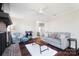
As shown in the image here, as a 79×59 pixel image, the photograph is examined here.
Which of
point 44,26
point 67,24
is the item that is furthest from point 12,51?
point 67,24

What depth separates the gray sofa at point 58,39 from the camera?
2098mm

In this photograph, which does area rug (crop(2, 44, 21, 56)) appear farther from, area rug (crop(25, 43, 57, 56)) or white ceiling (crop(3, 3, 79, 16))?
white ceiling (crop(3, 3, 79, 16))

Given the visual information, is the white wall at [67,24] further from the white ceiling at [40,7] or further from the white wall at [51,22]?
the white ceiling at [40,7]

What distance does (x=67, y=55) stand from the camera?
2115mm

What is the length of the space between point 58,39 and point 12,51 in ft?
3.21

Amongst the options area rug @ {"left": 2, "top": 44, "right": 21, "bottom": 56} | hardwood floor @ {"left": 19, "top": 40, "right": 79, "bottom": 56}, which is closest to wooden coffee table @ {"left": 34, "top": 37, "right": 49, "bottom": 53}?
hardwood floor @ {"left": 19, "top": 40, "right": 79, "bottom": 56}

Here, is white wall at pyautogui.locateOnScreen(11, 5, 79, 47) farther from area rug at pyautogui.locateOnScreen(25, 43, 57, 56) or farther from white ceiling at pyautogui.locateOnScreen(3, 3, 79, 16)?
area rug at pyautogui.locateOnScreen(25, 43, 57, 56)

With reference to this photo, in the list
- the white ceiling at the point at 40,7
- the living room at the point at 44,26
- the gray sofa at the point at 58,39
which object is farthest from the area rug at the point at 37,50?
the white ceiling at the point at 40,7

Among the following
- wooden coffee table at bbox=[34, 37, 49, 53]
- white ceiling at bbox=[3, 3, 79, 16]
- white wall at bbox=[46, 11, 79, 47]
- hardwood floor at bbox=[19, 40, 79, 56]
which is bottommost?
hardwood floor at bbox=[19, 40, 79, 56]

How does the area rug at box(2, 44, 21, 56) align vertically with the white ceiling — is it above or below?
below

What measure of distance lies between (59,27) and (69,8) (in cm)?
43

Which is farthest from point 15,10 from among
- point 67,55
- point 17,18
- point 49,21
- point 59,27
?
point 67,55

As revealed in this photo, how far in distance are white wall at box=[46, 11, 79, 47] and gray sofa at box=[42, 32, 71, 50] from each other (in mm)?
83

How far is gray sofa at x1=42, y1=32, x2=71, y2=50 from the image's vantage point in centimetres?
210
